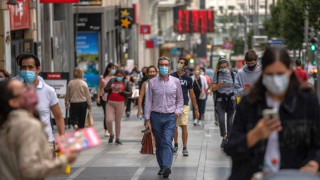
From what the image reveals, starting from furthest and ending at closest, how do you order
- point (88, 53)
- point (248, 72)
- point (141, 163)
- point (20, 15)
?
1. point (88, 53)
2. point (20, 15)
3. point (141, 163)
4. point (248, 72)

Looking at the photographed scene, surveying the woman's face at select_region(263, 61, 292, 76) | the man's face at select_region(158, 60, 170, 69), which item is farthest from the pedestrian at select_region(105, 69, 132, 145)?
the woman's face at select_region(263, 61, 292, 76)

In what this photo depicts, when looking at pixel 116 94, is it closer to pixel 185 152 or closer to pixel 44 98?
pixel 185 152

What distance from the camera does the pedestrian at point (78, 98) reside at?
813 inches

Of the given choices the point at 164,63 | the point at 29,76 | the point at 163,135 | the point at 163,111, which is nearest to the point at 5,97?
the point at 29,76

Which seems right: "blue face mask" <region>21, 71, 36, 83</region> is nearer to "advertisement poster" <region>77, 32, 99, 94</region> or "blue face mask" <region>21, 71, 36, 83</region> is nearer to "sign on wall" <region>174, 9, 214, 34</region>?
"advertisement poster" <region>77, 32, 99, 94</region>

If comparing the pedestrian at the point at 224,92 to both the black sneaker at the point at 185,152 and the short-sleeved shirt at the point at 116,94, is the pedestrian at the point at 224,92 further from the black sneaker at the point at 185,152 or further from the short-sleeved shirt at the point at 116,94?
the short-sleeved shirt at the point at 116,94

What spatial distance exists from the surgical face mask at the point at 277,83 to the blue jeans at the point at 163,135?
8.05 meters

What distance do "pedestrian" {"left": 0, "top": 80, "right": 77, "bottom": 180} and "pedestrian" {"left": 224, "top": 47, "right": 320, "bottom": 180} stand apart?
1.08 meters

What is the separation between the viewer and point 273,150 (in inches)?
247

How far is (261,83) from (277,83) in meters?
0.26

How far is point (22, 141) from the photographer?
626cm

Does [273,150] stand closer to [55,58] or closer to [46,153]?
[46,153]

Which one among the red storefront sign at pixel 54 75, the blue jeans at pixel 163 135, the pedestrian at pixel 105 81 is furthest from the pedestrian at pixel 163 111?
the red storefront sign at pixel 54 75

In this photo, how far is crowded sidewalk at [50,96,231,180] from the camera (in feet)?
48.2
